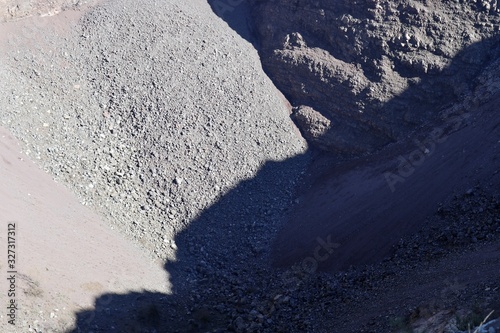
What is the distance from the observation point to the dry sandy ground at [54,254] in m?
15.2

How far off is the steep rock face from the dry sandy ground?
8120 millimetres

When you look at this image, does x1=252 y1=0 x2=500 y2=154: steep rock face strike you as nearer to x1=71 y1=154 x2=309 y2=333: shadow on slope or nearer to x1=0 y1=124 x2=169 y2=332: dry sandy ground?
x1=71 y1=154 x2=309 y2=333: shadow on slope

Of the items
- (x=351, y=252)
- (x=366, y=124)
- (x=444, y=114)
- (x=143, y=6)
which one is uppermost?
(x=143, y=6)

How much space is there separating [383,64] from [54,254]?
40.1 ft

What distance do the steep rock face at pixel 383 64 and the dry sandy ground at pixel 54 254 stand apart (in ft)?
26.6

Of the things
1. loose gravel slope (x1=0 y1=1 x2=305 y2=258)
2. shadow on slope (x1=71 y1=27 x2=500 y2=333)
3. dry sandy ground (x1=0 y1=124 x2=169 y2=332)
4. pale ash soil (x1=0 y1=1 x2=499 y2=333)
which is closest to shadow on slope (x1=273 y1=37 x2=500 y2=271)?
shadow on slope (x1=71 y1=27 x2=500 y2=333)

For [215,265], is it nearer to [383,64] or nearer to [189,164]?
[189,164]

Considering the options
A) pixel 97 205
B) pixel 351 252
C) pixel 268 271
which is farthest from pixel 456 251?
pixel 97 205

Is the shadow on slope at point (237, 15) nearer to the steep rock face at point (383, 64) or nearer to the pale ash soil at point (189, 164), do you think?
the pale ash soil at point (189, 164)

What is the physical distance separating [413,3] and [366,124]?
171 inches

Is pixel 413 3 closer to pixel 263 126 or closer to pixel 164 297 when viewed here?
pixel 263 126

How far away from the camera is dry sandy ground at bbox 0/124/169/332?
1519 centimetres

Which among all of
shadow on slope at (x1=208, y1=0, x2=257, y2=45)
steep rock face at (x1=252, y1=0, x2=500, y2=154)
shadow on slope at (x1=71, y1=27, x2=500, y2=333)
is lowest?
shadow on slope at (x1=71, y1=27, x2=500, y2=333)

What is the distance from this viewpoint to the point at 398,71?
21.9 metres
